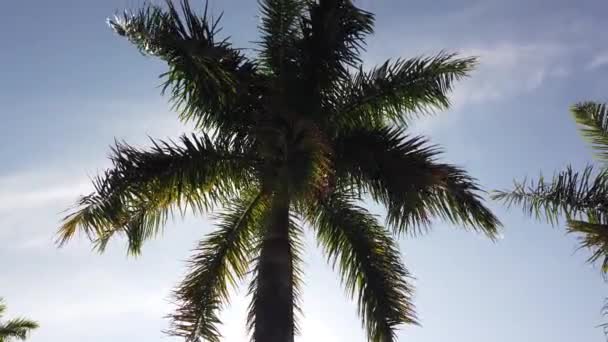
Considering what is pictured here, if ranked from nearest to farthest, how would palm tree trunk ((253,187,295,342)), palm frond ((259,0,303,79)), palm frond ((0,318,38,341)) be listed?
palm tree trunk ((253,187,295,342))
palm frond ((259,0,303,79))
palm frond ((0,318,38,341))

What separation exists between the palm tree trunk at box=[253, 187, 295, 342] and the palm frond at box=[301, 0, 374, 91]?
2.81 m

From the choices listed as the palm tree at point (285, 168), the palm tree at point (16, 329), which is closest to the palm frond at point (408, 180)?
the palm tree at point (285, 168)

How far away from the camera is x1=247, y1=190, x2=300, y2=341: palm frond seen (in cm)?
1095

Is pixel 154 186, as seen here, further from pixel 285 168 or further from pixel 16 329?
pixel 16 329

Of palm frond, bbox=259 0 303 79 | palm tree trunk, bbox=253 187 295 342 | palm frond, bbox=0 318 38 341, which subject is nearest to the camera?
palm tree trunk, bbox=253 187 295 342

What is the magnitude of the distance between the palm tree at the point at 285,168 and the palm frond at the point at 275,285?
2cm

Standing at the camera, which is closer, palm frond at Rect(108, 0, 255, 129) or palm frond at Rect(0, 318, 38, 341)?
palm frond at Rect(108, 0, 255, 129)

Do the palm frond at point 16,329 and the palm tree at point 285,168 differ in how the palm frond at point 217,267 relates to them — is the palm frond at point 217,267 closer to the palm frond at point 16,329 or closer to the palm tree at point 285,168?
the palm tree at point 285,168

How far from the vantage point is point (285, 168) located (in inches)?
460

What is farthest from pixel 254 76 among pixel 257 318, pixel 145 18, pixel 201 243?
pixel 257 318

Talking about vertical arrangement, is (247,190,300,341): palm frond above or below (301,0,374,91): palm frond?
below

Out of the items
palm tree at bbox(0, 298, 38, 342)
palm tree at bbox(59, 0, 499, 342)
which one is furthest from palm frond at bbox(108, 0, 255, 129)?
palm tree at bbox(0, 298, 38, 342)

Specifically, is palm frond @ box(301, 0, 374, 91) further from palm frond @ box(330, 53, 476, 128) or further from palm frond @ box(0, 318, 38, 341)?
palm frond @ box(0, 318, 38, 341)

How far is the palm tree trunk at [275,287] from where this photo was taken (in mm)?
10922
